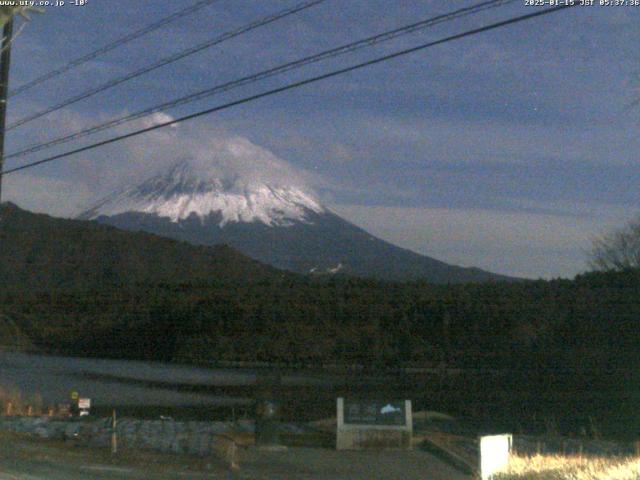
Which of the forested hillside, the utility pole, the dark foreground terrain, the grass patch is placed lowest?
the dark foreground terrain

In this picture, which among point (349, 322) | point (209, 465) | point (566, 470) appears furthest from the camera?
point (349, 322)

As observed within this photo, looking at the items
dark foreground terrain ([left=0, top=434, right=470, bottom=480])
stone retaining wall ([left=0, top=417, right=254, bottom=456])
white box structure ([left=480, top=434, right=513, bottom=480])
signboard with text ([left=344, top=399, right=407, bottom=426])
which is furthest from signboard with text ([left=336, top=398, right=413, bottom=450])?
white box structure ([left=480, top=434, right=513, bottom=480])

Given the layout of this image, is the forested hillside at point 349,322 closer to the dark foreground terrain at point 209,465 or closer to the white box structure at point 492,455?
the dark foreground terrain at point 209,465

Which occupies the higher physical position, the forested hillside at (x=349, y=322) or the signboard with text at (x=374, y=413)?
the forested hillside at (x=349, y=322)

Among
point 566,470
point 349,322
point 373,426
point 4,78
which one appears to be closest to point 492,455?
point 566,470

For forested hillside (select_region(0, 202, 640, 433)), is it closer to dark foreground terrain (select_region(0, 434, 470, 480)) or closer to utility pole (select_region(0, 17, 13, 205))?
dark foreground terrain (select_region(0, 434, 470, 480))

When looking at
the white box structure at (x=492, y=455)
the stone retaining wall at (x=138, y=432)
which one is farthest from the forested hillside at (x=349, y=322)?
the white box structure at (x=492, y=455)

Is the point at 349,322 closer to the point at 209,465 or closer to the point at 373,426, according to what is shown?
the point at 373,426

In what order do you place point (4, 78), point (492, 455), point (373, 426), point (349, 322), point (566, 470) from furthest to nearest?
point (349, 322), point (4, 78), point (373, 426), point (492, 455), point (566, 470)

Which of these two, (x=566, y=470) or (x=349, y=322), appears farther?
(x=349, y=322)

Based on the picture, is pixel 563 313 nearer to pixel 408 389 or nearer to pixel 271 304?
pixel 408 389

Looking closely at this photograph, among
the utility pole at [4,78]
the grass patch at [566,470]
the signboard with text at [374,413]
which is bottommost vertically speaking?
the grass patch at [566,470]

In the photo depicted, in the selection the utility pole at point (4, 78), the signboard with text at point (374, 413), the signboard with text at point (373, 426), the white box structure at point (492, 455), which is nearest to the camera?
the white box structure at point (492, 455)

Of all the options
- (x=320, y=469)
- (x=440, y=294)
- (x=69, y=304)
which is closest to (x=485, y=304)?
(x=440, y=294)
